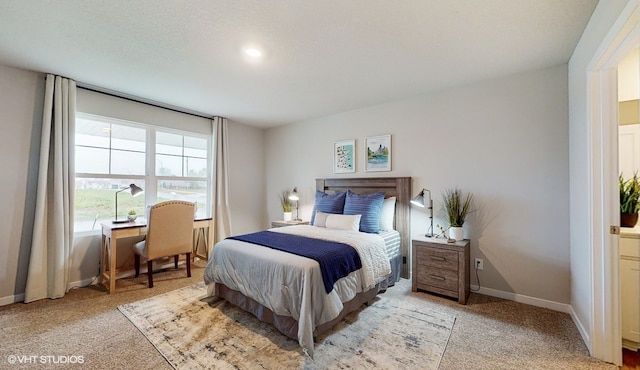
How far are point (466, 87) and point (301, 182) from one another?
2859mm

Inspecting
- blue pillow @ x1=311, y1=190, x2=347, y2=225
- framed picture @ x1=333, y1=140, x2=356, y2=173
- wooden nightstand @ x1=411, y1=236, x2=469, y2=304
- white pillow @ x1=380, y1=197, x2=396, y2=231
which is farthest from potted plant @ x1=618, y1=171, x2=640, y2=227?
framed picture @ x1=333, y1=140, x2=356, y2=173

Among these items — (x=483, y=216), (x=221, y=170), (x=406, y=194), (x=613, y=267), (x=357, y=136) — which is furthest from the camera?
(x=221, y=170)

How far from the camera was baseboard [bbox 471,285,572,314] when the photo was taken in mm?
2463

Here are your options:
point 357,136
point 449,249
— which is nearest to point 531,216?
point 449,249

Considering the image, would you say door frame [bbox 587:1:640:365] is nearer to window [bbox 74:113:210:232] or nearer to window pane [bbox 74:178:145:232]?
window [bbox 74:113:210:232]

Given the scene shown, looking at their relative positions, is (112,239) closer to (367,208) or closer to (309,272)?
(309,272)

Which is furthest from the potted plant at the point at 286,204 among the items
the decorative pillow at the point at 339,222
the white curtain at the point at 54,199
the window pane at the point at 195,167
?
the white curtain at the point at 54,199

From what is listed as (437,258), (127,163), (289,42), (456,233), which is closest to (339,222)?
(437,258)

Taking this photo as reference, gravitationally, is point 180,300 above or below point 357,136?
below

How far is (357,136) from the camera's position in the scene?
397cm

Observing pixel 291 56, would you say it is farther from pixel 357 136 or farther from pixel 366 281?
pixel 366 281

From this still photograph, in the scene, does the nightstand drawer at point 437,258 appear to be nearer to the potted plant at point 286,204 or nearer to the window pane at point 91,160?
the potted plant at point 286,204

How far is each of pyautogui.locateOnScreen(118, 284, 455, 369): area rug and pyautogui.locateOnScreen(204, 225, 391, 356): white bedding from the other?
20 centimetres

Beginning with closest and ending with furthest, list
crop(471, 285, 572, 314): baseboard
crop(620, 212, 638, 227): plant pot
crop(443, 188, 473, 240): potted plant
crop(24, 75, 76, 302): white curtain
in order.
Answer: crop(620, 212, 638, 227): plant pot
crop(471, 285, 572, 314): baseboard
crop(24, 75, 76, 302): white curtain
crop(443, 188, 473, 240): potted plant
